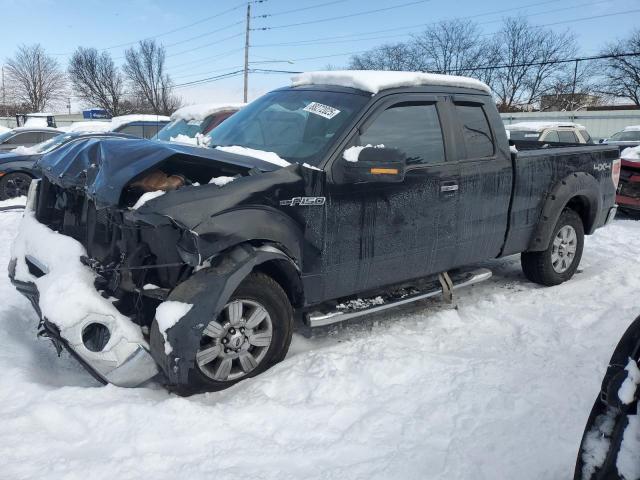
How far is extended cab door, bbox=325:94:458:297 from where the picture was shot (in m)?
3.79

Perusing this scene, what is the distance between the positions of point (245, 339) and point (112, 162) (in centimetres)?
131

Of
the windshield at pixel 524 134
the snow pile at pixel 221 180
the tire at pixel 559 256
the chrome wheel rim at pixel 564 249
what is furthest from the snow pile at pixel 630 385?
the windshield at pixel 524 134

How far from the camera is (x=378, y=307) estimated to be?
4082 mm

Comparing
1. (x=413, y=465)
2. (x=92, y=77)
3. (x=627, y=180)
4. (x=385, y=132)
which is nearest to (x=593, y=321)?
(x=385, y=132)

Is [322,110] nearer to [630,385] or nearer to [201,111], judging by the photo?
[630,385]

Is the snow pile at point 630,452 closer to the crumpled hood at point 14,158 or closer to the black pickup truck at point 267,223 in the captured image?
the black pickup truck at point 267,223

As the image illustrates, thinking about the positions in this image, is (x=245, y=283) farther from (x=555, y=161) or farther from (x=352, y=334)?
(x=555, y=161)

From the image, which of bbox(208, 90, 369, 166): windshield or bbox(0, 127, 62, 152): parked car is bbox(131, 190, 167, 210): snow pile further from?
bbox(0, 127, 62, 152): parked car

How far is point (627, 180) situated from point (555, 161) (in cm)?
596

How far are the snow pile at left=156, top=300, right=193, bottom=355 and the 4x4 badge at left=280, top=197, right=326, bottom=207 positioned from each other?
0.88 meters

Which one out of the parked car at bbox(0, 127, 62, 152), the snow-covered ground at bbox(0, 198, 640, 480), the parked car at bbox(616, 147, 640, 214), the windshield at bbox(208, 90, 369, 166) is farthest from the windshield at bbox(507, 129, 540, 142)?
the parked car at bbox(0, 127, 62, 152)

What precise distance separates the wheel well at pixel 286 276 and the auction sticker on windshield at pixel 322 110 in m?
1.16

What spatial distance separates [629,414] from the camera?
182 cm

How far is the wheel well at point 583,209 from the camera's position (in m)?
5.78
